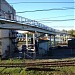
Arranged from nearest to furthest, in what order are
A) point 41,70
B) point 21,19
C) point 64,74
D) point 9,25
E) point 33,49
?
point 64,74, point 41,70, point 9,25, point 21,19, point 33,49

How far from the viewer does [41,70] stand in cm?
1798

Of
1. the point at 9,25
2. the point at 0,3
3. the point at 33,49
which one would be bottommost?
the point at 33,49

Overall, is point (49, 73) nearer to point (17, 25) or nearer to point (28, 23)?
point (17, 25)

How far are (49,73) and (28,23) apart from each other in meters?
22.0

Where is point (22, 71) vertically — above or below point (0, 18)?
A: below

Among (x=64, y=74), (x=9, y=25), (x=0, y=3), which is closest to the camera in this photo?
(x=64, y=74)

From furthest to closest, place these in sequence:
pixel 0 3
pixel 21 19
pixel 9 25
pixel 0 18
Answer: pixel 0 3
pixel 21 19
pixel 9 25
pixel 0 18

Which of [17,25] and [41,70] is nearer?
[41,70]

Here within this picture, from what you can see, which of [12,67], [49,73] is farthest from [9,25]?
[49,73]

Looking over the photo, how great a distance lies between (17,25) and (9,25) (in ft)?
9.93

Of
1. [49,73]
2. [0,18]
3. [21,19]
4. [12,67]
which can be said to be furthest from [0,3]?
[49,73]

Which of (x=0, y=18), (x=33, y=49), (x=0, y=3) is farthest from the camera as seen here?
(x=33, y=49)

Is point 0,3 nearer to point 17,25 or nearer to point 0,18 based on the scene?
point 17,25

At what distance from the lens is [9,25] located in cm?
3019
